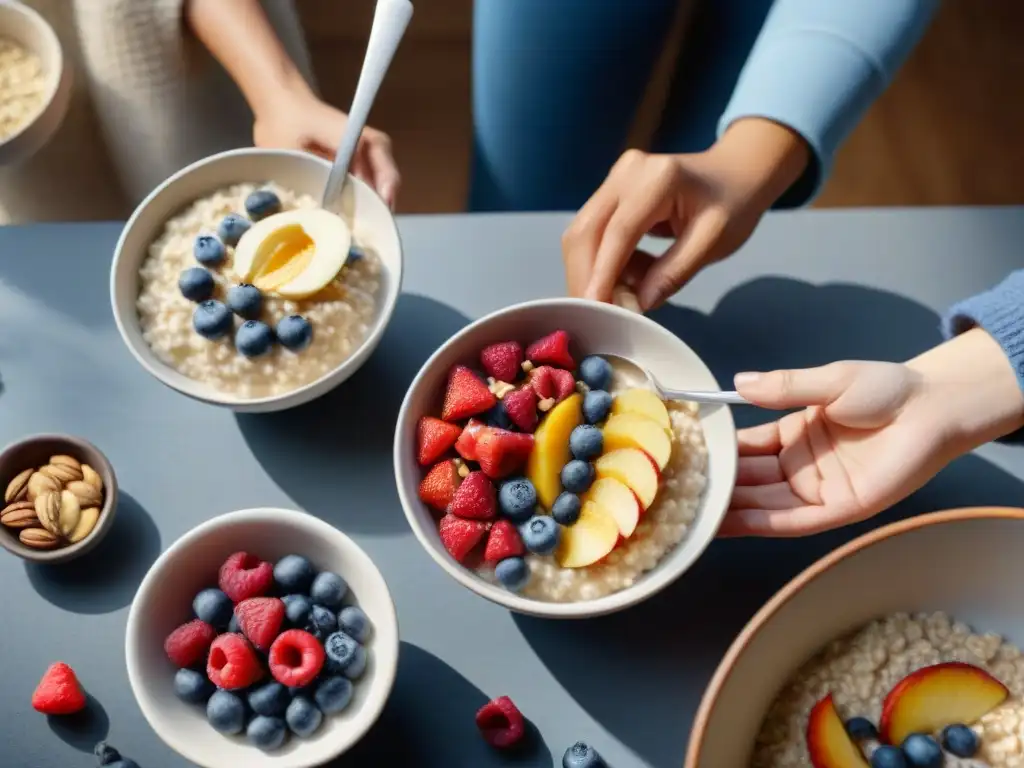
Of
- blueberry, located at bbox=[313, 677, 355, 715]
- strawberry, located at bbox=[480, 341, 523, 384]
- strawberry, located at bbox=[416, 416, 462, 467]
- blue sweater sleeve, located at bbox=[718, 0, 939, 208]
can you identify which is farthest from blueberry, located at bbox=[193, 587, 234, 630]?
blue sweater sleeve, located at bbox=[718, 0, 939, 208]

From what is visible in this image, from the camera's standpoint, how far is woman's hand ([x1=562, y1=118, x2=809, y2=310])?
940mm

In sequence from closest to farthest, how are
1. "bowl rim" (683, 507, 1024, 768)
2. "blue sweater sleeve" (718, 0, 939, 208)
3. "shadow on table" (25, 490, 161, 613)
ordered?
"bowl rim" (683, 507, 1024, 768), "shadow on table" (25, 490, 161, 613), "blue sweater sleeve" (718, 0, 939, 208)

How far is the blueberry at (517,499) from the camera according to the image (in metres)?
0.83

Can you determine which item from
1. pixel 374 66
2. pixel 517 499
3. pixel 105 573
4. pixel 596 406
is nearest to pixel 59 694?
pixel 105 573

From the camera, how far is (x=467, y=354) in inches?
35.3

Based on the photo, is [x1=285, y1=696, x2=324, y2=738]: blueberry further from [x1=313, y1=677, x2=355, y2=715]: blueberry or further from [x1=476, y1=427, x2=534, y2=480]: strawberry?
[x1=476, y1=427, x2=534, y2=480]: strawberry

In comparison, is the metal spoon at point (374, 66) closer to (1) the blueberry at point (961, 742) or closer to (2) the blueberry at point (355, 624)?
(2) the blueberry at point (355, 624)

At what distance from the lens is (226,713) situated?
2.52ft

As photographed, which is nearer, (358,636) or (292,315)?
(358,636)

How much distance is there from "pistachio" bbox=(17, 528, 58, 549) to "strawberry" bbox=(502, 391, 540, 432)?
1.46 ft

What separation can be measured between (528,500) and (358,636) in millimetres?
191

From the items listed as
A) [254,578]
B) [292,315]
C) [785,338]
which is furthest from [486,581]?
[785,338]

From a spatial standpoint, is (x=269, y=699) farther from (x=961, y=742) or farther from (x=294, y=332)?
(x=961, y=742)

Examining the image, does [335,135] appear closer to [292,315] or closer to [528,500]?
[292,315]
